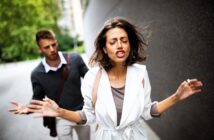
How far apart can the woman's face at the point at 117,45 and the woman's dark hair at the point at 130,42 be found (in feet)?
0.17

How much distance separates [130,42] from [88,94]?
2.04 feet

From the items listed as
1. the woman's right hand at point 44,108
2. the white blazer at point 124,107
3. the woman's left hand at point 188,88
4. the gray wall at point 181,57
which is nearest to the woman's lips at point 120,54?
the white blazer at point 124,107

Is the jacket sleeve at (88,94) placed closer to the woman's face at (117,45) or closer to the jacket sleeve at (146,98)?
the woman's face at (117,45)

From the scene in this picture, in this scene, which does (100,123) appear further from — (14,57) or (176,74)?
(14,57)

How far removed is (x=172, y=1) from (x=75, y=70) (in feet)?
4.93

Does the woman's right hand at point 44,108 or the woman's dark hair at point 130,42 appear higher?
the woman's dark hair at point 130,42

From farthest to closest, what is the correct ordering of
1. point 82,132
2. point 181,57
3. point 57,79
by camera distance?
point 82,132 < point 57,79 < point 181,57

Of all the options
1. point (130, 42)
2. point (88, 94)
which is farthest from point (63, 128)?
point (130, 42)

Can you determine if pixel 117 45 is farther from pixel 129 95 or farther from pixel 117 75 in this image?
pixel 129 95

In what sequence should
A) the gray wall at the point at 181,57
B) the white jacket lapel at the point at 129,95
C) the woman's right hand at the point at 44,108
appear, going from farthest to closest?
the gray wall at the point at 181,57
the white jacket lapel at the point at 129,95
the woman's right hand at the point at 44,108

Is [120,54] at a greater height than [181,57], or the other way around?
[120,54]

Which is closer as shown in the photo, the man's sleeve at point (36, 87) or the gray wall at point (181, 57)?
Result: the gray wall at point (181, 57)

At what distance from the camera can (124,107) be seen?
232 cm

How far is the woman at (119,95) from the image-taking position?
2324mm
